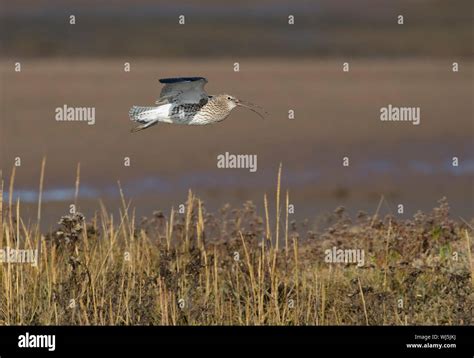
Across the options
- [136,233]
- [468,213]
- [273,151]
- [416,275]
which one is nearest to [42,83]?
[273,151]

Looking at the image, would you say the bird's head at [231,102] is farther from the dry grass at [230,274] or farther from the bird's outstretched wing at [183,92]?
the dry grass at [230,274]

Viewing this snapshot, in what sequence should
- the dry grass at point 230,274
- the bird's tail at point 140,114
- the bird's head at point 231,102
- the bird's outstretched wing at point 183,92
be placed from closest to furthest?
the dry grass at point 230,274 → the bird's outstretched wing at point 183,92 → the bird's tail at point 140,114 → the bird's head at point 231,102

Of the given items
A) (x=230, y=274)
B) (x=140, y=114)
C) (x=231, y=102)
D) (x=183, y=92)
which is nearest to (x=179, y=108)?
(x=183, y=92)

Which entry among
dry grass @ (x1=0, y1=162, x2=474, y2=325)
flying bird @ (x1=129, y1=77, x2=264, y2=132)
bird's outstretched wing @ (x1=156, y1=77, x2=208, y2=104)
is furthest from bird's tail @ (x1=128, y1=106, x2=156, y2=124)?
dry grass @ (x1=0, y1=162, x2=474, y2=325)

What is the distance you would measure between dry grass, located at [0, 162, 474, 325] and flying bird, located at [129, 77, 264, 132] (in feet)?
2.65

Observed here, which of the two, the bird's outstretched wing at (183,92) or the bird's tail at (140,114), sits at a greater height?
the bird's outstretched wing at (183,92)

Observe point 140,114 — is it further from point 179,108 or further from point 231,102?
point 231,102

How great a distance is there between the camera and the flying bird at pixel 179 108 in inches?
463

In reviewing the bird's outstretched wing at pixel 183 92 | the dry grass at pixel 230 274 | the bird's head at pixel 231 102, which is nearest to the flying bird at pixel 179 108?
the bird's outstretched wing at pixel 183 92

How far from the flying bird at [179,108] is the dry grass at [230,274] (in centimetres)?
81

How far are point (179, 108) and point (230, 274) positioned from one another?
184 cm

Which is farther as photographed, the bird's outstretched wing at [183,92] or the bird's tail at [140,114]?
the bird's tail at [140,114]

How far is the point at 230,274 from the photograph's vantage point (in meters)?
10.6

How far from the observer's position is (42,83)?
73.7 ft
